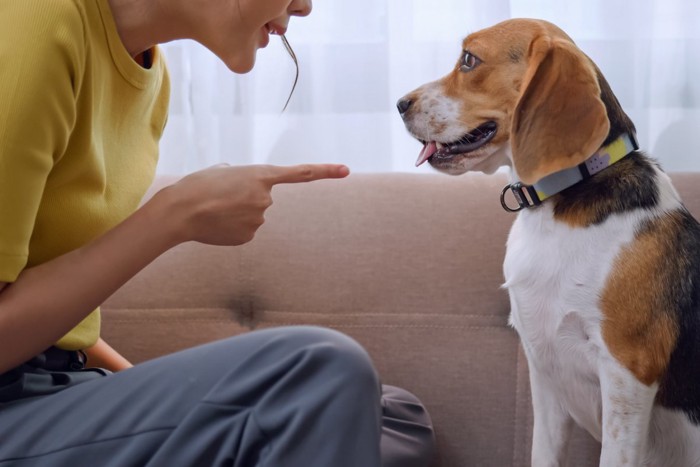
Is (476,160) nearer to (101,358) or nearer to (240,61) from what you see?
(240,61)

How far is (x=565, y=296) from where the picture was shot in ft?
4.14

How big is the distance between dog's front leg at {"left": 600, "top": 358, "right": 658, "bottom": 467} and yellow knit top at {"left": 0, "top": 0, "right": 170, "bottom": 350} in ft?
2.44

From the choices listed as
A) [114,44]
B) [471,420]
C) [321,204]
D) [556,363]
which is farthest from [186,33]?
[471,420]

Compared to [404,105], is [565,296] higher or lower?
lower

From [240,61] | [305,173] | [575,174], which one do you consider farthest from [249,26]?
[575,174]

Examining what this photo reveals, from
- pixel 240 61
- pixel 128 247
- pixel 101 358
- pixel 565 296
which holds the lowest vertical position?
pixel 101 358

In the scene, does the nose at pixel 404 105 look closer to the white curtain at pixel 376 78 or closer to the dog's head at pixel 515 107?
the dog's head at pixel 515 107

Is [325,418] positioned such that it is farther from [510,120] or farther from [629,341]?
[510,120]

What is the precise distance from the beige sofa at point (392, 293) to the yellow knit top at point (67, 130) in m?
0.38

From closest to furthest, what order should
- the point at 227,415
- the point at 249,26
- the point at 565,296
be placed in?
the point at 227,415 → the point at 249,26 → the point at 565,296

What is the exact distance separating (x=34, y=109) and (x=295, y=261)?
0.81m

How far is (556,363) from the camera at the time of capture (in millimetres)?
1317

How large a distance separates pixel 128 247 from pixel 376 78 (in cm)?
118

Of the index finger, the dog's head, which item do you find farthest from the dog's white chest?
the index finger
